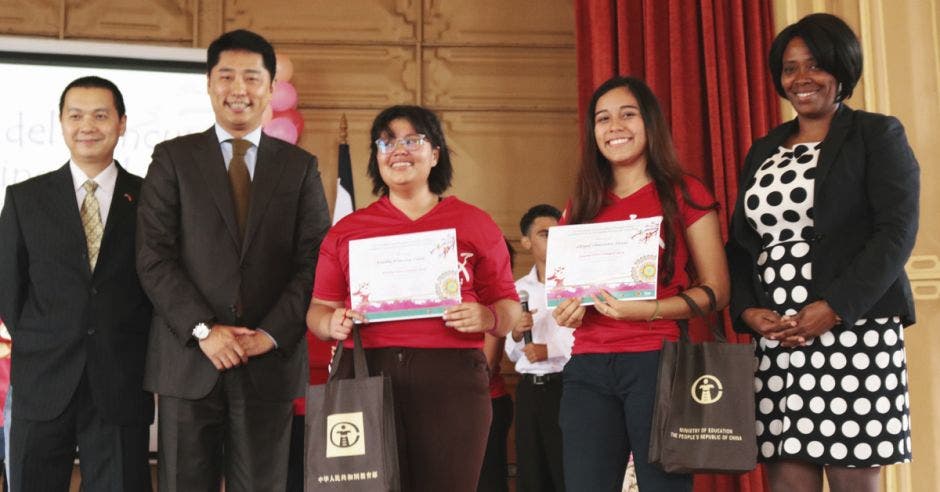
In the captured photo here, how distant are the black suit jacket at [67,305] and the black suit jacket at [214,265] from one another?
14 cm

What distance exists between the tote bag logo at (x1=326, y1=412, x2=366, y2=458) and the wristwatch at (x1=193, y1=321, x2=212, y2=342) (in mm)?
510

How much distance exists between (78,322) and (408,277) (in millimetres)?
1101

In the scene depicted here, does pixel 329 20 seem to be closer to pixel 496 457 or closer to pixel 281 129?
pixel 281 129

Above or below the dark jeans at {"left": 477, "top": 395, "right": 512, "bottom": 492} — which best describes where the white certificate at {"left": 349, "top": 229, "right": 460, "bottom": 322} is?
above

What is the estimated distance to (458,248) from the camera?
8.46 feet

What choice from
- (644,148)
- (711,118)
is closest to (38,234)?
(644,148)

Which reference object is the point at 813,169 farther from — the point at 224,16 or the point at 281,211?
the point at 224,16

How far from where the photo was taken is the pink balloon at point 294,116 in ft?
17.9

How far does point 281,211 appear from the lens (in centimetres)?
285

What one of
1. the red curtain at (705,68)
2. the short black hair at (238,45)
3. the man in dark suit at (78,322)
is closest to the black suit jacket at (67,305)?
the man in dark suit at (78,322)

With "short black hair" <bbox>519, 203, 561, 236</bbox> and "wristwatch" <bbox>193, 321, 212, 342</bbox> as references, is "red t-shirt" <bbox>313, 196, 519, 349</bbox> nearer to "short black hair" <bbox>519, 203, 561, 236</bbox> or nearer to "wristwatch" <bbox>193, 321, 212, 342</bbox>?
"wristwatch" <bbox>193, 321, 212, 342</bbox>

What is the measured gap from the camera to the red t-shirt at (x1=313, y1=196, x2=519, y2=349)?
8.46ft

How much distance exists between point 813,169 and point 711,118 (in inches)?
83.0

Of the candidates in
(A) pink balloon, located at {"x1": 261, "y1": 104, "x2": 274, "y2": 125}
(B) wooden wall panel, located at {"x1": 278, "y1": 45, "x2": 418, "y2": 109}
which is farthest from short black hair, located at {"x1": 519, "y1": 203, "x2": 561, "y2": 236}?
(A) pink balloon, located at {"x1": 261, "y1": 104, "x2": 274, "y2": 125}
